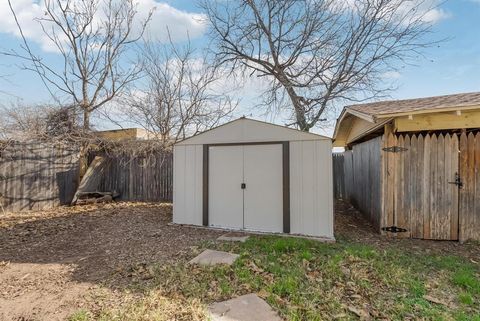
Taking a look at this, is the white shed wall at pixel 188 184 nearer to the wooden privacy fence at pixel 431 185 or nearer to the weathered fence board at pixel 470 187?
the wooden privacy fence at pixel 431 185

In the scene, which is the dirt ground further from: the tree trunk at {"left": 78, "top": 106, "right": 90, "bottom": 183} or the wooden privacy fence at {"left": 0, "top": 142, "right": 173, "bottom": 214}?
the tree trunk at {"left": 78, "top": 106, "right": 90, "bottom": 183}

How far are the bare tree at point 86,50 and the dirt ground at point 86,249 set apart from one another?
481cm

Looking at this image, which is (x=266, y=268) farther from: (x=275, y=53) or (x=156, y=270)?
(x=275, y=53)

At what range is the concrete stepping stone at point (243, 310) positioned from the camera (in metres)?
2.65

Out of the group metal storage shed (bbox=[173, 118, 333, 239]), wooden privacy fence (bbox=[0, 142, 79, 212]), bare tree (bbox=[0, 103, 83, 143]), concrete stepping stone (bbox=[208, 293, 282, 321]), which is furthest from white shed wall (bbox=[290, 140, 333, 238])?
bare tree (bbox=[0, 103, 83, 143])

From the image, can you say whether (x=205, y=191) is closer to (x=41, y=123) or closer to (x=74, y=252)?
(x=74, y=252)

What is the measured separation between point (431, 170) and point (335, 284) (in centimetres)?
347

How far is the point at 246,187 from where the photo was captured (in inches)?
237

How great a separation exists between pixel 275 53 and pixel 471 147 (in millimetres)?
8033

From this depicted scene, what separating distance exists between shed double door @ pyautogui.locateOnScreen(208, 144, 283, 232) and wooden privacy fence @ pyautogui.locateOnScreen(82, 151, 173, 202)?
372 centimetres

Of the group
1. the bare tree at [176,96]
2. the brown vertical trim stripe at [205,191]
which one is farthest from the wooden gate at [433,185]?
the bare tree at [176,96]

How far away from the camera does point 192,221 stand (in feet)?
21.2

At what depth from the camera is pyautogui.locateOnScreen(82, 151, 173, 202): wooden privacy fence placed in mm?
9609

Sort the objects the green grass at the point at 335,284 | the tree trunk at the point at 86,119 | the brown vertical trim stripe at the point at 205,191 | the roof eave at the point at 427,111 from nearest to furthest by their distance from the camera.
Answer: the green grass at the point at 335,284 < the roof eave at the point at 427,111 < the brown vertical trim stripe at the point at 205,191 < the tree trunk at the point at 86,119
